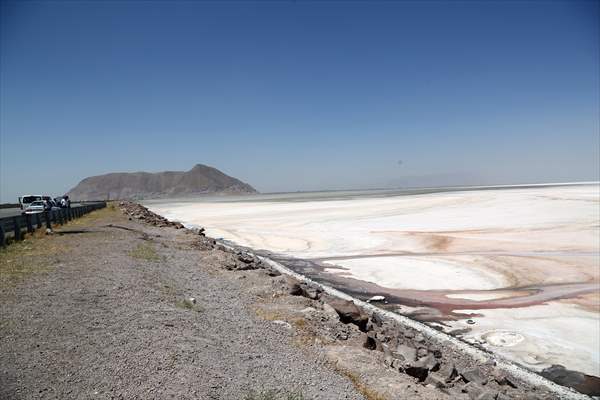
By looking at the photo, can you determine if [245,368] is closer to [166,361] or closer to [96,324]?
[166,361]

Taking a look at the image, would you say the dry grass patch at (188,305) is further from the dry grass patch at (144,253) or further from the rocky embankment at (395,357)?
the dry grass patch at (144,253)

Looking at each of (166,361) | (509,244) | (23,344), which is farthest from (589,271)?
(23,344)

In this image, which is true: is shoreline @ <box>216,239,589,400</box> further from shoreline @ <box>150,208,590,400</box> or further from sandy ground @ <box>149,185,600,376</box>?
sandy ground @ <box>149,185,600,376</box>

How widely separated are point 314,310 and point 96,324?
4583mm

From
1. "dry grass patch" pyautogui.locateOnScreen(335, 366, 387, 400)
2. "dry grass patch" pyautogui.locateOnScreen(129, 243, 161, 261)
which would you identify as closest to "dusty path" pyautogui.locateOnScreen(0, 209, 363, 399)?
"dry grass patch" pyautogui.locateOnScreen(335, 366, 387, 400)

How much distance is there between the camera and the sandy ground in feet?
34.8

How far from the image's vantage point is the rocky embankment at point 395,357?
6234mm

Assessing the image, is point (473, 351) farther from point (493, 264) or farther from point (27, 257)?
point (27, 257)

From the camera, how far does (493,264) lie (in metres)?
17.9

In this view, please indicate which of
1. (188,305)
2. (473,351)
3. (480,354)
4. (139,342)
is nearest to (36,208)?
(188,305)

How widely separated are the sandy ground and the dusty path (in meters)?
6.42

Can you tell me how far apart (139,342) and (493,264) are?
16.5 m

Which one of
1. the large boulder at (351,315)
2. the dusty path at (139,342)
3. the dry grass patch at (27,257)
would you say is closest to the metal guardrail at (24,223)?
the dry grass patch at (27,257)

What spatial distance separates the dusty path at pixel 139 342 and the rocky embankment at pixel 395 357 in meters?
0.57
